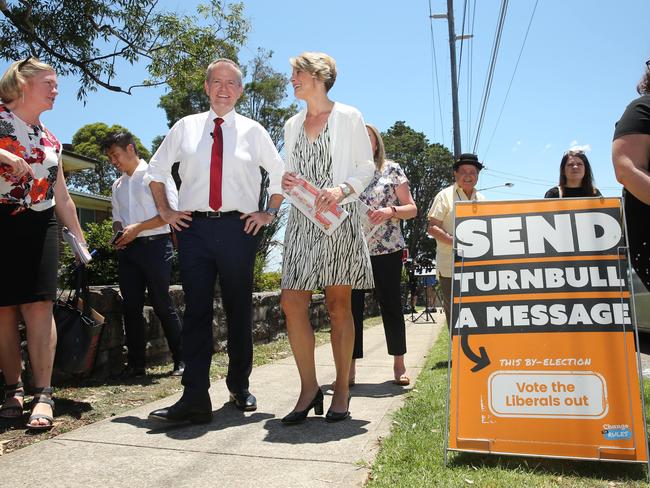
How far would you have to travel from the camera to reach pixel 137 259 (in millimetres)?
4754

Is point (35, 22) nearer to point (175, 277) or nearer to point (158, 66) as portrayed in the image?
point (158, 66)

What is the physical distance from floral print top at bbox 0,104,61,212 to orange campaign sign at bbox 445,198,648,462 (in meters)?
2.35

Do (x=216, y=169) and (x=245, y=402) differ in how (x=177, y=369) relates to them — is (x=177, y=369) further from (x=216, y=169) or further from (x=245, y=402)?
(x=216, y=169)

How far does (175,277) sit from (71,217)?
14.9 feet

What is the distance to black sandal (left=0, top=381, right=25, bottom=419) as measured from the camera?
131 inches

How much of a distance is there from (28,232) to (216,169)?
1115 mm

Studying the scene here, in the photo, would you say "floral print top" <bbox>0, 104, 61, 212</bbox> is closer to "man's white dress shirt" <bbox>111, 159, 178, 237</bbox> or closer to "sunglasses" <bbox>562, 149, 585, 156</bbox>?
"man's white dress shirt" <bbox>111, 159, 178, 237</bbox>

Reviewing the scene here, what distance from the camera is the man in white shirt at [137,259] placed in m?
4.76

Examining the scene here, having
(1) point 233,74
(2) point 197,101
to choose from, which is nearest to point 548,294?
(1) point 233,74

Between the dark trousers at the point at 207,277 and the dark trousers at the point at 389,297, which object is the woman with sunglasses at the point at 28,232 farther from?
the dark trousers at the point at 389,297

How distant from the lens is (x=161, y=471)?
Result: 2.52 m

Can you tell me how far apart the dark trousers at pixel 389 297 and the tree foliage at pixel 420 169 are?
38219mm

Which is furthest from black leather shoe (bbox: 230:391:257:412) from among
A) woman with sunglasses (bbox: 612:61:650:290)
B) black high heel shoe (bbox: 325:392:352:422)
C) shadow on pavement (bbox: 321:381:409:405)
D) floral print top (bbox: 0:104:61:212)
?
woman with sunglasses (bbox: 612:61:650:290)

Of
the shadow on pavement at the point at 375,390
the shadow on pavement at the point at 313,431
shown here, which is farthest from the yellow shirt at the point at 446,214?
the shadow on pavement at the point at 313,431
